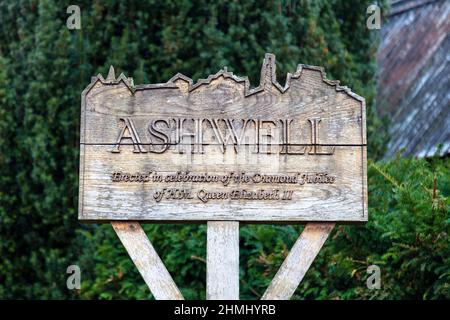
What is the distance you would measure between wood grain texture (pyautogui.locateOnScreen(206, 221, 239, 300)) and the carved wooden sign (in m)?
0.08

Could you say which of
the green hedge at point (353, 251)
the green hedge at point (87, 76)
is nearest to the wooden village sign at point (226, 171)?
the green hedge at point (353, 251)

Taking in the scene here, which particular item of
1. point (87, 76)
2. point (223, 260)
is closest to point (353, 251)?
point (223, 260)

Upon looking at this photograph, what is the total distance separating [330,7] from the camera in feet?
35.8

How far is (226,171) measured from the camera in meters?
5.64

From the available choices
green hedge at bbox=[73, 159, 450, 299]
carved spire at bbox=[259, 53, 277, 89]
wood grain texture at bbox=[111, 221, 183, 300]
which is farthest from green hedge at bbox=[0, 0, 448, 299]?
carved spire at bbox=[259, 53, 277, 89]

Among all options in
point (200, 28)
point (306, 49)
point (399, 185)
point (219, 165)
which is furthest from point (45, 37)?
point (219, 165)

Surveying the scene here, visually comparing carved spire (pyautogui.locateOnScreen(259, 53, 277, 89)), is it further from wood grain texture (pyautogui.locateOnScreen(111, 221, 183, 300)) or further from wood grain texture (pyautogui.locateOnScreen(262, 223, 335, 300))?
wood grain texture (pyautogui.locateOnScreen(111, 221, 183, 300))

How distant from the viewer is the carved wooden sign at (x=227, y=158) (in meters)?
5.62

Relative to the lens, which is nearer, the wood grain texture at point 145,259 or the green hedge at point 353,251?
the wood grain texture at point 145,259

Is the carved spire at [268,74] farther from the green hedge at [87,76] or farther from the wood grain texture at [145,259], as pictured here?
the green hedge at [87,76]

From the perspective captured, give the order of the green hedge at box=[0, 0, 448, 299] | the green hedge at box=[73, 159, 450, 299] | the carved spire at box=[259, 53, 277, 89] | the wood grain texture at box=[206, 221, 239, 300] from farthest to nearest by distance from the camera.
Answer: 1. the green hedge at box=[0, 0, 448, 299]
2. the green hedge at box=[73, 159, 450, 299]
3. the carved spire at box=[259, 53, 277, 89]
4. the wood grain texture at box=[206, 221, 239, 300]

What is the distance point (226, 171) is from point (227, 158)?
0.24ft

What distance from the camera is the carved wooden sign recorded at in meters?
5.62
